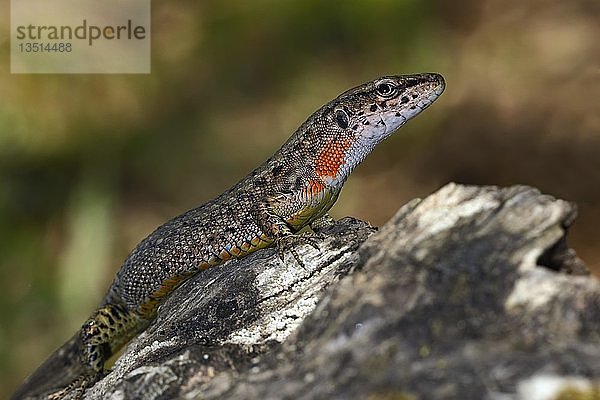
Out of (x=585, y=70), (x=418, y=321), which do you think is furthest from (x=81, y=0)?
(x=418, y=321)

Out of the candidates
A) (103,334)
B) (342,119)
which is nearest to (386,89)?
(342,119)

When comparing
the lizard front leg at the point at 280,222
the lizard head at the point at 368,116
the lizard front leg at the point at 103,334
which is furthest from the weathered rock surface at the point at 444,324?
the lizard head at the point at 368,116

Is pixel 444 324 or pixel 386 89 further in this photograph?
pixel 386 89

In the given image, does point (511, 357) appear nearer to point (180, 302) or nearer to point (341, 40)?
point (180, 302)

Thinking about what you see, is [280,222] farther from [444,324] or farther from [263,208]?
[444,324]
